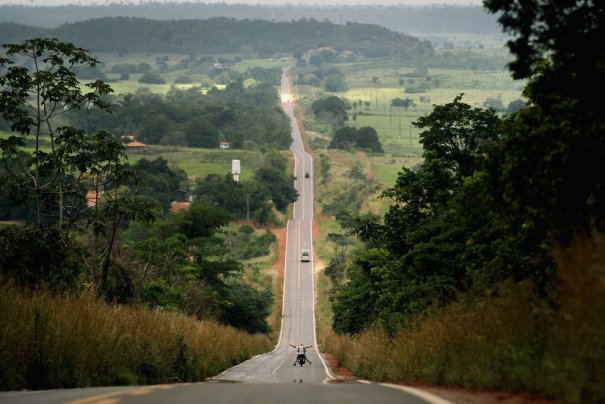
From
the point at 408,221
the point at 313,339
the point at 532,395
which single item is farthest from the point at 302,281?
the point at 532,395

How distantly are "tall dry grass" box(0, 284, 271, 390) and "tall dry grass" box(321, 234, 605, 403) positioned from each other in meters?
5.87

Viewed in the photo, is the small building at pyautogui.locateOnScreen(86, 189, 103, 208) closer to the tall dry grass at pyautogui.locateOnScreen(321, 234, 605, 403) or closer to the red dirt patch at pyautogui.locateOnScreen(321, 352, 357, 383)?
the red dirt patch at pyautogui.locateOnScreen(321, 352, 357, 383)

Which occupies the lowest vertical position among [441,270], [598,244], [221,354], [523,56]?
[221,354]

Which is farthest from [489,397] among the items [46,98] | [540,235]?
[46,98]

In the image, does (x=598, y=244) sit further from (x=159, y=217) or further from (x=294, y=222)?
(x=294, y=222)

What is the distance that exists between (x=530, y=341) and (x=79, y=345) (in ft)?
29.5

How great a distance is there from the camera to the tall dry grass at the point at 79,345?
55.1 ft

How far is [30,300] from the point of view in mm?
18344

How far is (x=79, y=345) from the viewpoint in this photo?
60.0 feet

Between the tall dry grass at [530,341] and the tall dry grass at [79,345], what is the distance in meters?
5.87

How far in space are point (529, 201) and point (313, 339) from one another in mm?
69062

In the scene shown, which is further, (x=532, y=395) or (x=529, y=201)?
(x=529, y=201)

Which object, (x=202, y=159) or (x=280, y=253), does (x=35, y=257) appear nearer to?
(x=280, y=253)

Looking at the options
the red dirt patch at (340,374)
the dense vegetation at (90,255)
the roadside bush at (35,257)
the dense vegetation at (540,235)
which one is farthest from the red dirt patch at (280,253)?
the dense vegetation at (540,235)
